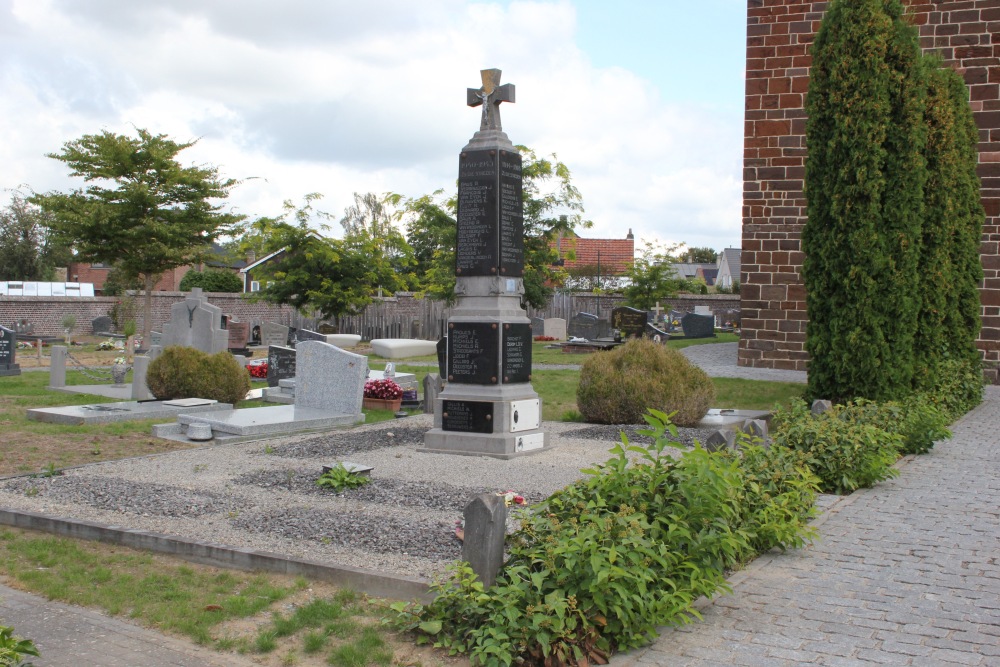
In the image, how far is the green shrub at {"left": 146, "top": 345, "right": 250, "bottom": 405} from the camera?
13.3 m

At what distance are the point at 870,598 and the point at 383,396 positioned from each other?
9.34 meters

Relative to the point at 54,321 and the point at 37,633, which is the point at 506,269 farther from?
the point at 54,321

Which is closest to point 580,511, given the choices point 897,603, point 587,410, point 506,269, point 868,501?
point 897,603

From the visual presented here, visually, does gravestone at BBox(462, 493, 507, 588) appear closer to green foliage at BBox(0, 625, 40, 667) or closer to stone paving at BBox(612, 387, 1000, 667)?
stone paving at BBox(612, 387, 1000, 667)

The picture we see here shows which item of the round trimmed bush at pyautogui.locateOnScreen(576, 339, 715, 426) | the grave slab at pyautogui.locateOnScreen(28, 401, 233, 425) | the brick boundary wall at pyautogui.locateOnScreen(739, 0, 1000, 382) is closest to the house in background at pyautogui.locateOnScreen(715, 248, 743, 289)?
the brick boundary wall at pyautogui.locateOnScreen(739, 0, 1000, 382)

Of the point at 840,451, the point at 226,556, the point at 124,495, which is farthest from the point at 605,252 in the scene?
the point at 226,556

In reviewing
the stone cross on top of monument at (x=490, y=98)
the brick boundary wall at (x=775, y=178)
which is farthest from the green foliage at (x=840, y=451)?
the brick boundary wall at (x=775, y=178)

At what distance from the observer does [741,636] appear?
4.42 metres

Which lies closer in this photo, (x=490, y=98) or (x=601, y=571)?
(x=601, y=571)

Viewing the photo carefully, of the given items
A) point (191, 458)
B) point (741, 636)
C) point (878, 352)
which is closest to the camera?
point (741, 636)

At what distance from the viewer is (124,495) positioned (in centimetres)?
738

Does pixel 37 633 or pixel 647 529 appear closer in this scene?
pixel 37 633

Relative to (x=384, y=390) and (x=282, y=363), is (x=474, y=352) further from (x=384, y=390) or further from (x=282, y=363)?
(x=282, y=363)

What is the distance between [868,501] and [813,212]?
5.30m
